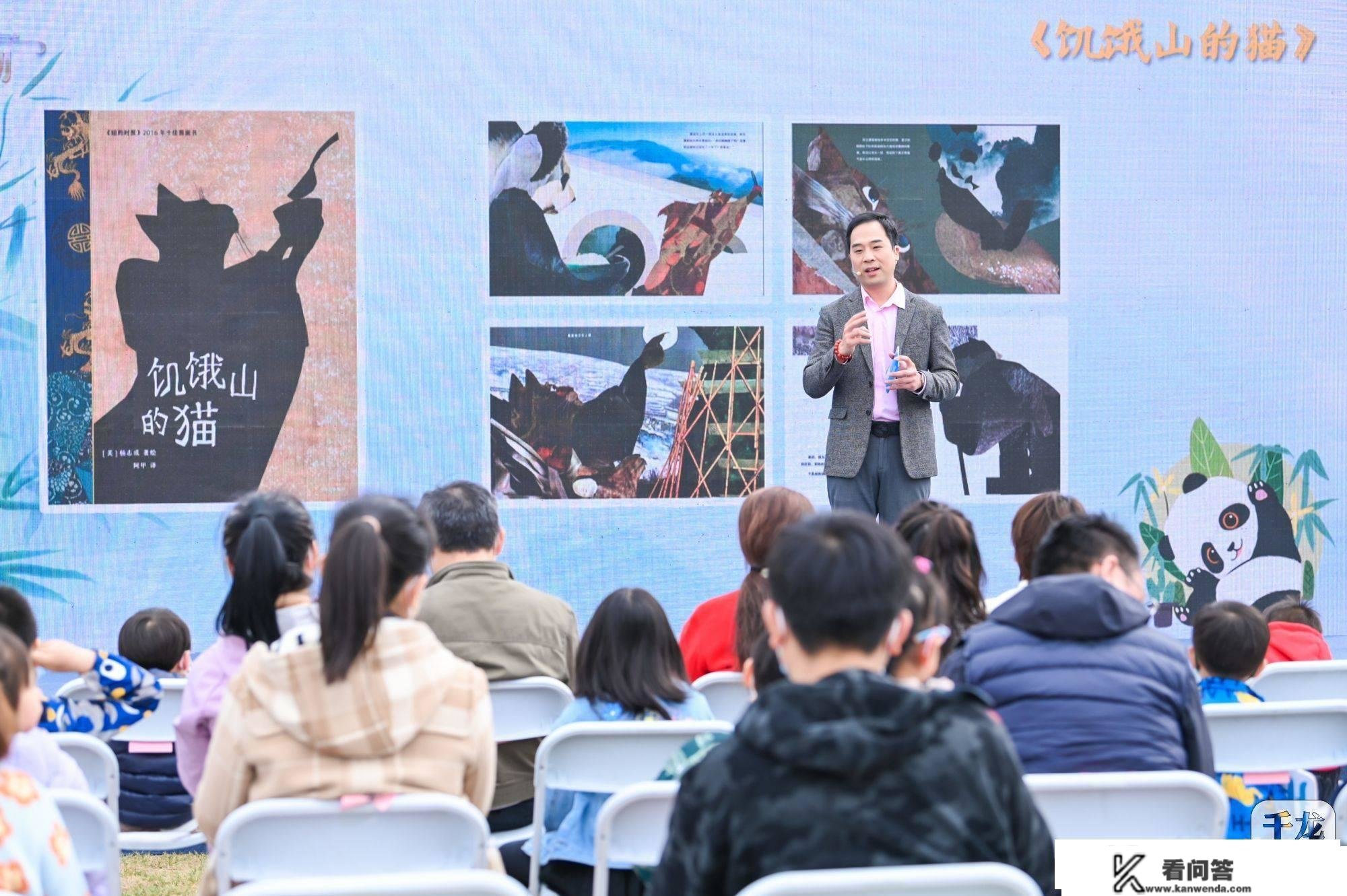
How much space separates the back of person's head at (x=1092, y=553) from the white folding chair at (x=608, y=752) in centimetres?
69

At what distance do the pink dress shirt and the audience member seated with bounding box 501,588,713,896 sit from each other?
2071 millimetres

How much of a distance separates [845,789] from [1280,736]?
4.82 feet

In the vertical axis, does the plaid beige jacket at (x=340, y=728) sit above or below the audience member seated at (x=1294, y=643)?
above

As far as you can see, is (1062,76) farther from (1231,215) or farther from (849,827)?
(849,827)

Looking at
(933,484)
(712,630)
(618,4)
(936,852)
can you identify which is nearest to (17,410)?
(618,4)

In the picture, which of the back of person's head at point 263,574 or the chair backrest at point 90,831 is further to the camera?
the back of person's head at point 263,574

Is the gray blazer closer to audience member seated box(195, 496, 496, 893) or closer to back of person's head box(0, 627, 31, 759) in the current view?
audience member seated box(195, 496, 496, 893)

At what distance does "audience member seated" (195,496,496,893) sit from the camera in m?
1.86

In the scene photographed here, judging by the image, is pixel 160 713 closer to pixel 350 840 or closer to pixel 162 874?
pixel 162 874

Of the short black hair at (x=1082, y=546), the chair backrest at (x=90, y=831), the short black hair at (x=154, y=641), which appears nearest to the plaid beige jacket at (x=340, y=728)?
the chair backrest at (x=90, y=831)

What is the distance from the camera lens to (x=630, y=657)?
2412 mm

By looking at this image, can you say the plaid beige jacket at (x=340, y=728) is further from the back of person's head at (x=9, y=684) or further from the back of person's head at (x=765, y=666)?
the back of person's head at (x=765, y=666)

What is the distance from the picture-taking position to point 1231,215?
5039 mm

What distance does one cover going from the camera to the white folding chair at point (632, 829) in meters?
1.93
